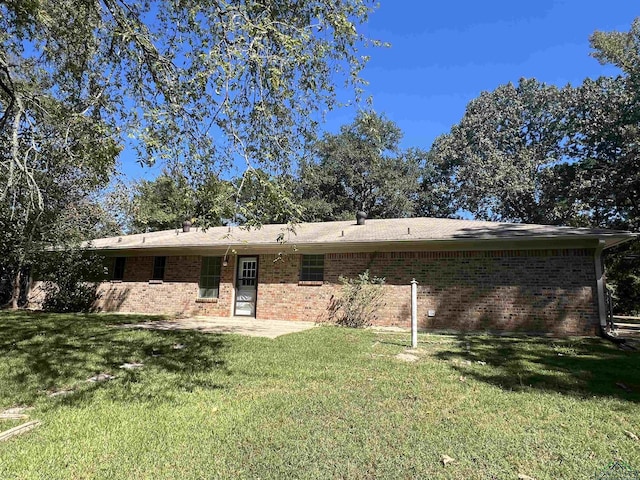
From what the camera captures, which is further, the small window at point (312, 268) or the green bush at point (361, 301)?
the small window at point (312, 268)

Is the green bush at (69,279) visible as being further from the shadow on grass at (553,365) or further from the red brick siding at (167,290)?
the shadow on grass at (553,365)

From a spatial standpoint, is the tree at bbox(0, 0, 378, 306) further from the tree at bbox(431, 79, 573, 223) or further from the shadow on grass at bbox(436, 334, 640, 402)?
the tree at bbox(431, 79, 573, 223)

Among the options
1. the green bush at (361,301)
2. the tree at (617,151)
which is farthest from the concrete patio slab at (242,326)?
the tree at (617,151)

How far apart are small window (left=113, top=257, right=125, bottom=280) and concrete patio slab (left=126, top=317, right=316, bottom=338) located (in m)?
5.20

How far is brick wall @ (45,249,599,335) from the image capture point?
373 inches

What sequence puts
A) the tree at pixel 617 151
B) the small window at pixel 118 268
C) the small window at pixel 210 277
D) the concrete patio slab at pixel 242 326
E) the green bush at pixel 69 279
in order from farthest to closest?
1. the tree at pixel 617 151
2. the small window at pixel 118 268
3. the green bush at pixel 69 279
4. the small window at pixel 210 277
5. the concrete patio slab at pixel 242 326

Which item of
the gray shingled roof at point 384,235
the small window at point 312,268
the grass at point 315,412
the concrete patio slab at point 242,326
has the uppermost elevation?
the gray shingled roof at point 384,235

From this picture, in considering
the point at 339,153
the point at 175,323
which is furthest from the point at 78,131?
the point at 339,153

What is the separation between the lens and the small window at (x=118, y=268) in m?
15.2

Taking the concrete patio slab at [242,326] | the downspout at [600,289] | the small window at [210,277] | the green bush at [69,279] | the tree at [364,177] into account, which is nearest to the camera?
the downspout at [600,289]

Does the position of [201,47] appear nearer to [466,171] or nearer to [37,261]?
[37,261]

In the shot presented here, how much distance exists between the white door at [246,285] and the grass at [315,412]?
19.7 ft

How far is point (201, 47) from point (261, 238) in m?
7.55

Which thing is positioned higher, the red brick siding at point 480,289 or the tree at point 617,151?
the tree at point 617,151
